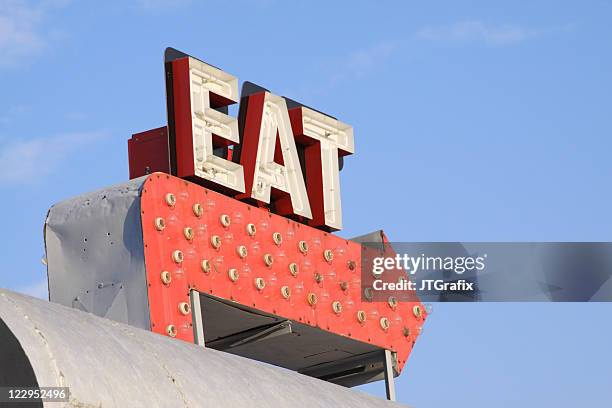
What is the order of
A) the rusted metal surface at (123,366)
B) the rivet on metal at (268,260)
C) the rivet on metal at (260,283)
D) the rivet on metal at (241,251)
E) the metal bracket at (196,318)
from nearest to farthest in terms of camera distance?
the rusted metal surface at (123,366) < the metal bracket at (196,318) < the rivet on metal at (241,251) < the rivet on metal at (260,283) < the rivet on metal at (268,260)

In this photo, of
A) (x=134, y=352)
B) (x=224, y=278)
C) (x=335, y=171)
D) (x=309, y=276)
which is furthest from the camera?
(x=335, y=171)

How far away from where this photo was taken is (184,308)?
22.5 metres

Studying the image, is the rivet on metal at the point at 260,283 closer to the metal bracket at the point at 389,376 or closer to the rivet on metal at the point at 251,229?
the rivet on metal at the point at 251,229

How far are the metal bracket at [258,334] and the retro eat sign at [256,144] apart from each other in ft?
8.03

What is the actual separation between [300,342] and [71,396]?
1432 cm

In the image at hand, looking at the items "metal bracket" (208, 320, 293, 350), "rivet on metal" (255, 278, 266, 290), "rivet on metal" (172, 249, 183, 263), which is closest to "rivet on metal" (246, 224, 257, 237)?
"rivet on metal" (255, 278, 266, 290)

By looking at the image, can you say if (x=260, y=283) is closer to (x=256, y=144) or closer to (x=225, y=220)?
(x=225, y=220)

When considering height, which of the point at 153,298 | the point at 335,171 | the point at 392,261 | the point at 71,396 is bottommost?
the point at 71,396

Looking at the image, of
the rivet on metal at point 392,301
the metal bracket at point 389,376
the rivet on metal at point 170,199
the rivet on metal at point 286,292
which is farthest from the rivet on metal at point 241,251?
the rivet on metal at point 392,301

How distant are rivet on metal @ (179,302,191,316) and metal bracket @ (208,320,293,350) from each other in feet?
9.78

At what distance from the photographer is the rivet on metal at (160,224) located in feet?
74.6

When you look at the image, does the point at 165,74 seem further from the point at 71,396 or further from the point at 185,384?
the point at 71,396

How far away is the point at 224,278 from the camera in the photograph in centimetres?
2388

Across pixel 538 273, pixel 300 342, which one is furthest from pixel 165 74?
pixel 538 273
